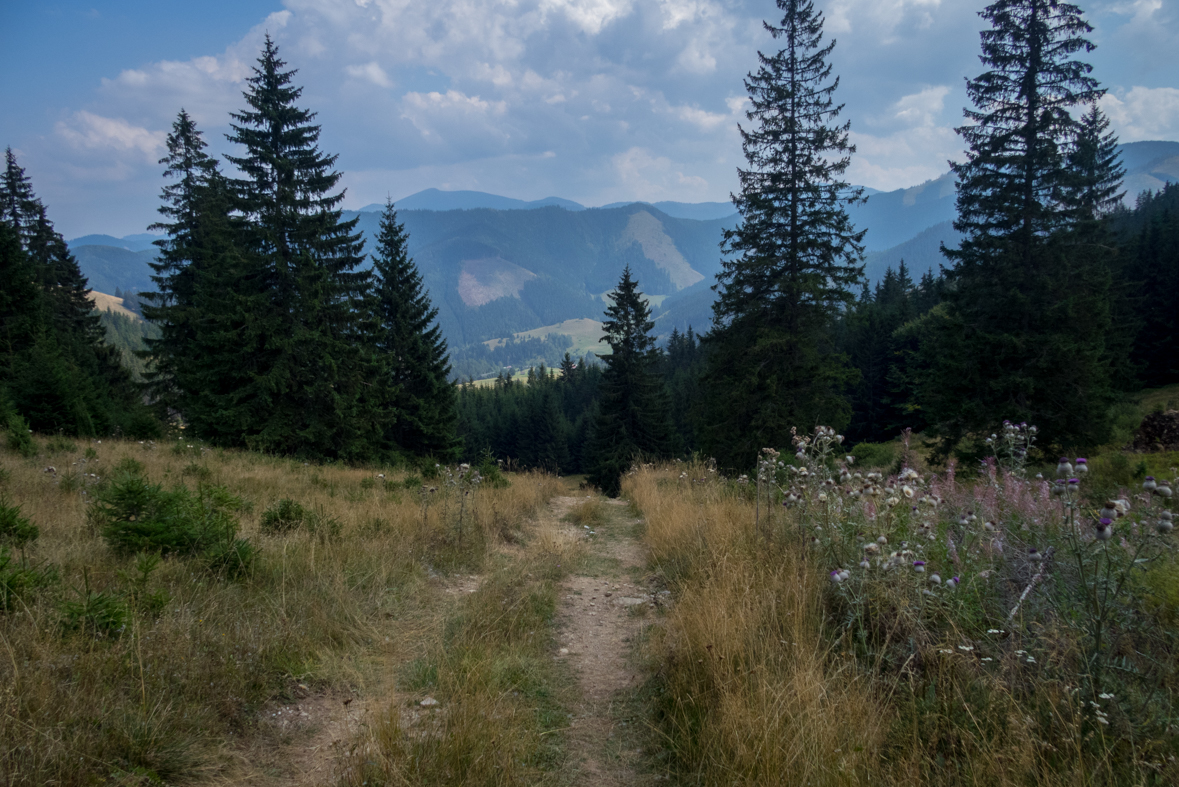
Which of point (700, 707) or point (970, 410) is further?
point (970, 410)

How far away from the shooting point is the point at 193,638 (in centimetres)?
288

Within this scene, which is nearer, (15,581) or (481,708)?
(481,708)

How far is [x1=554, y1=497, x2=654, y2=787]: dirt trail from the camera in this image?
103 inches

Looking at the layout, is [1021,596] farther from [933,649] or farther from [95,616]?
[95,616]

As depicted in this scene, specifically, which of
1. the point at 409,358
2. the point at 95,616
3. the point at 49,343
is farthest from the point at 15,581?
the point at 409,358

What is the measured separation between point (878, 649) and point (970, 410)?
1597cm

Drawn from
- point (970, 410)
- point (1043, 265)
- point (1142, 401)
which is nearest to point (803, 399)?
point (970, 410)

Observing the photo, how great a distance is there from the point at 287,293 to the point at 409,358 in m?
8.40

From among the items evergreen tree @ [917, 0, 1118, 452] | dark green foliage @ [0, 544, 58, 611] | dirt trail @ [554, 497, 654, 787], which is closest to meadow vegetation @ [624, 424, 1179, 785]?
dirt trail @ [554, 497, 654, 787]

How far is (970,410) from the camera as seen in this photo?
1527 centimetres

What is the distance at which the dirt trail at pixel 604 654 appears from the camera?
8.60 feet

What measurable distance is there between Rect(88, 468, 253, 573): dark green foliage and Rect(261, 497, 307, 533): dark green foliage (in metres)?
0.83

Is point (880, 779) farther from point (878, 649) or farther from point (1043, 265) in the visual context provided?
point (1043, 265)

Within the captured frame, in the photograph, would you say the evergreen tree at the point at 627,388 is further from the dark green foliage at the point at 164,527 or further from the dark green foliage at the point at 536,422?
the dark green foliage at the point at 164,527
